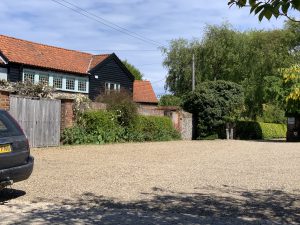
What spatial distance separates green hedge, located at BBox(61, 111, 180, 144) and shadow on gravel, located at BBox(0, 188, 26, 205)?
426 inches

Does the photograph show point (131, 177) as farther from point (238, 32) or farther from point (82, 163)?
point (238, 32)

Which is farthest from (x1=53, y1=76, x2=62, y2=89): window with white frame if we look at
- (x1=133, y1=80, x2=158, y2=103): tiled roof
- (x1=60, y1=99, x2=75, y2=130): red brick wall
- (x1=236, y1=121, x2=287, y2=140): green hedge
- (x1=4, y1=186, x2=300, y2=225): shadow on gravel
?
(x1=4, y1=186, x2=300, y2=225): shadow on gravel

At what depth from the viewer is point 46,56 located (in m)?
35.7

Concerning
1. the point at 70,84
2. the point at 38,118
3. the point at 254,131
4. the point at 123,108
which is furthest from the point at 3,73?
the point at 254,131

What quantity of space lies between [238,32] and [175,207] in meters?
37.0

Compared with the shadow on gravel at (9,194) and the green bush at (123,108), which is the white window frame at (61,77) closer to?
the green bush at (123,108)

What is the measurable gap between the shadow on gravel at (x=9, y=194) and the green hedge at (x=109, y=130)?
10.8 metres

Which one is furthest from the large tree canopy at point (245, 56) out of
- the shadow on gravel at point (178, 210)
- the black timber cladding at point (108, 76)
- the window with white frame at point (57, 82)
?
the shadow on gravel at point (178, 210)

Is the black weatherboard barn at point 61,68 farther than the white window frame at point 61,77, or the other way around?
the white window frame at point 61,77

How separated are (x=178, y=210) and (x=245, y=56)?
1388 inches

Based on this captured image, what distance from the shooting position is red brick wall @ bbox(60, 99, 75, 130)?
1927cm

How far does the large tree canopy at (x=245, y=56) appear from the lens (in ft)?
130

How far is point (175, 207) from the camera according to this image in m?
7.28

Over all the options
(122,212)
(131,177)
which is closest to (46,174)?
(131,177)
